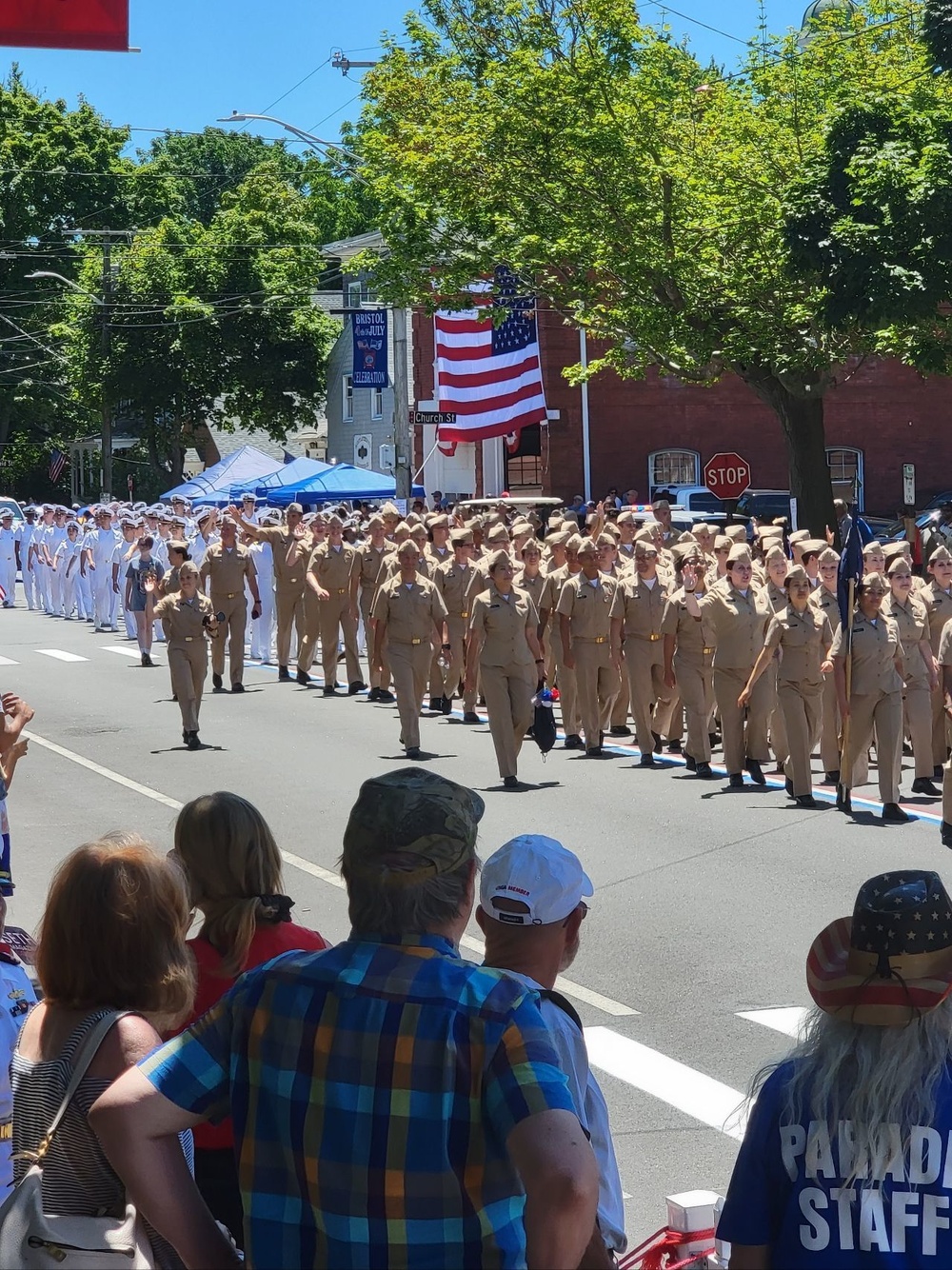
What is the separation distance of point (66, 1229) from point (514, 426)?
3335 cm

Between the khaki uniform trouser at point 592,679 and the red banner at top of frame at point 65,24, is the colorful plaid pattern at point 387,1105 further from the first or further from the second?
the khaki uniform trouser at point 592,679

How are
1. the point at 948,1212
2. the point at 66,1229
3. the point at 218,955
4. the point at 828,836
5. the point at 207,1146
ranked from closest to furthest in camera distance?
the point at 948,1212 < the point at 66,1229 < the point at 207,1146 < the point at 218,955 < the point at 828,836

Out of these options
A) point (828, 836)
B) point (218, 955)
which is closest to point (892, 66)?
point (828, 836)

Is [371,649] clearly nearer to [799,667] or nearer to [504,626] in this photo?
[504,626]

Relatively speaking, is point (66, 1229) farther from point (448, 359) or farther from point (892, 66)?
point (448, 359)

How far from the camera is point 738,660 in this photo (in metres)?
15.0

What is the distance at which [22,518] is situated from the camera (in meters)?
40.3

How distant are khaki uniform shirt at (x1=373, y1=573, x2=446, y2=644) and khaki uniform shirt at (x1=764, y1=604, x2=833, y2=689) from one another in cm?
407

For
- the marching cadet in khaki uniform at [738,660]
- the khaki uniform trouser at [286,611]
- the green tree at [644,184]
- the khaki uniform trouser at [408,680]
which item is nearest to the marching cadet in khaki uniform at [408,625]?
the khaki uniform trouser at [408,680]

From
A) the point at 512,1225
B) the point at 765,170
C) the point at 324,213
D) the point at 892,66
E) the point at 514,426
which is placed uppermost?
the point at 324,213

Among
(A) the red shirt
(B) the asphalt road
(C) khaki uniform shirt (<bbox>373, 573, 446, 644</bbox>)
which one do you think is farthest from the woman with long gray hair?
(C) khaki uniform shirt (<bbox>373, 573, 446, 644</bbox>)

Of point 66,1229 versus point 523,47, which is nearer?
point 66,1229

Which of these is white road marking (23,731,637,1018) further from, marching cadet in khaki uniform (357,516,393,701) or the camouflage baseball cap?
marching cadet in khaki uniform (357,516,393,701)

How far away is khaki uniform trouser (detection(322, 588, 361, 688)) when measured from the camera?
71.9 feet
